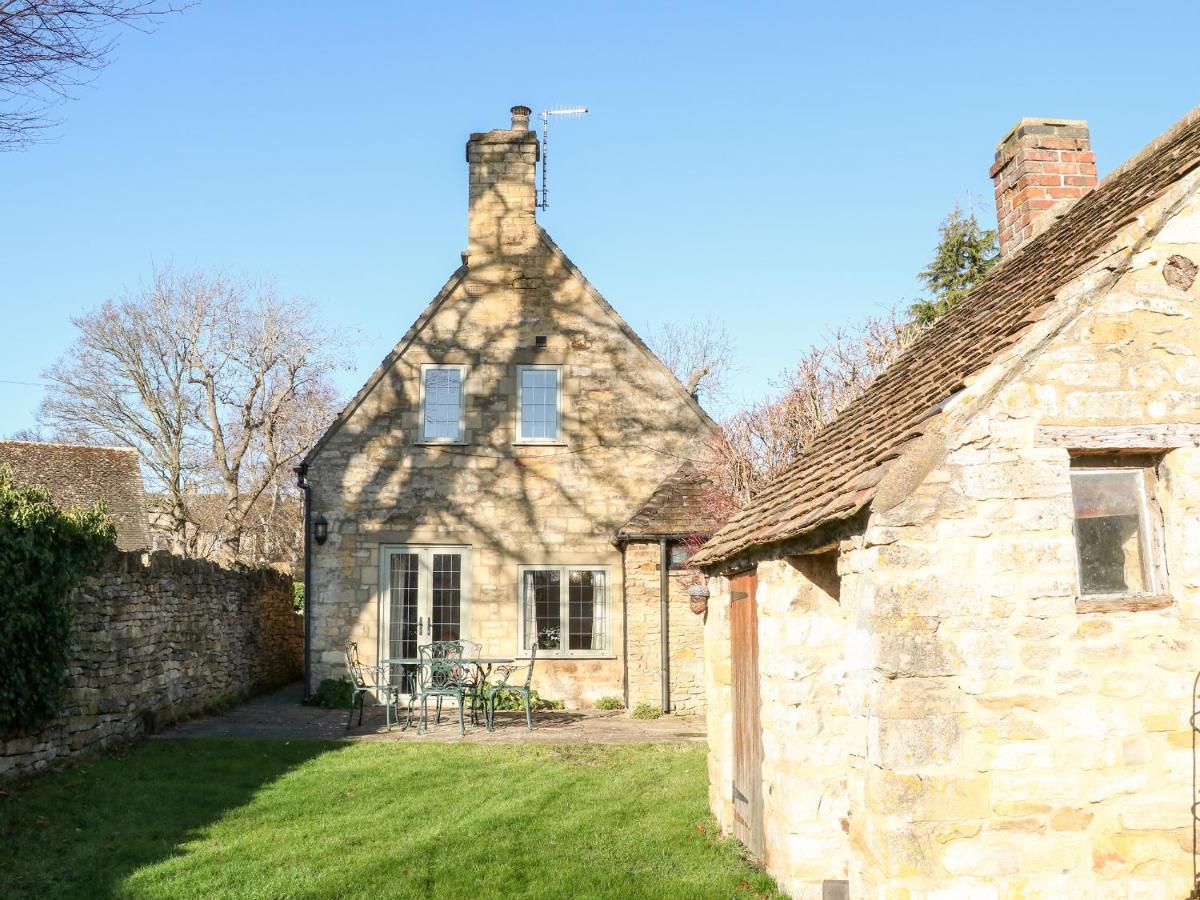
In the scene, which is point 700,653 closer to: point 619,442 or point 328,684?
point 619,442

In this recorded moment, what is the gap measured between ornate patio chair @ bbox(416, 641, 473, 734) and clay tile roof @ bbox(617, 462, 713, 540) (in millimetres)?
3222

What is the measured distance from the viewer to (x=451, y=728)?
13.7m

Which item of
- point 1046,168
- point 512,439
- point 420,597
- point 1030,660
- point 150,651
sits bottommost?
point 150,651

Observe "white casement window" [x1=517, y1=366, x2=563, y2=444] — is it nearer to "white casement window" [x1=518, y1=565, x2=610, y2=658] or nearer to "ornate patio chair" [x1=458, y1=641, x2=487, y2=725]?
"white casement window" [x1=518, y1=565, x2=610, y2=658]

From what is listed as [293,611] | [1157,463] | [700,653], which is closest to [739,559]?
[1157,463]

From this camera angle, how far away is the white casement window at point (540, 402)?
16734 mm

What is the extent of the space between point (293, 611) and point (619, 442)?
9686 millimetres

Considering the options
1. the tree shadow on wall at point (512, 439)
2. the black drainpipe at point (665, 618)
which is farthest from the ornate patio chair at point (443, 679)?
the black drainpipe at point (665, 618)

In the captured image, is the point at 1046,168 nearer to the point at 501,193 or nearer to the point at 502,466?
the point at 502,466

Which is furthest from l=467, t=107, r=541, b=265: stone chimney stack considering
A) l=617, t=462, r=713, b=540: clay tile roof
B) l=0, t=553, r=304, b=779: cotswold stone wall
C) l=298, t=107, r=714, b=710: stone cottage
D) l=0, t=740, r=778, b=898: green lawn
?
l=0, t=740, r=778, b=898: green lawn

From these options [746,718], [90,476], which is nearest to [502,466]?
[746,718]

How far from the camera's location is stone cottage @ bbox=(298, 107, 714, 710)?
16094 mm

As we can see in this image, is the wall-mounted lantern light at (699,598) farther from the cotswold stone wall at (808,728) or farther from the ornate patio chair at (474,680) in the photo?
the ornate patio chair at (474,680)

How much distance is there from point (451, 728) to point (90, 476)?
583 inches
